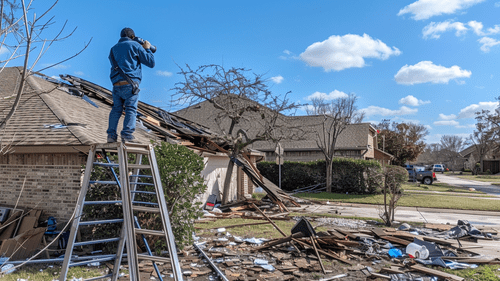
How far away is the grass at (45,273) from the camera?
19.9 ft

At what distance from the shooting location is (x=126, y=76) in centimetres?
486

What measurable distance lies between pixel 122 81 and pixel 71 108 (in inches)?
272

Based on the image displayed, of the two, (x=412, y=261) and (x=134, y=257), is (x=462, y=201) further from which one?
(x=134, y=257)

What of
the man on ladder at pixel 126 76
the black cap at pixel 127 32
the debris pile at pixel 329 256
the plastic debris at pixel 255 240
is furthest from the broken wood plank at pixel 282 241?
the black cap at pixel 127 32

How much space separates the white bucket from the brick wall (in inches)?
314

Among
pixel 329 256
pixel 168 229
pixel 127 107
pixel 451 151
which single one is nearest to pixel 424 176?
pixel 329 256

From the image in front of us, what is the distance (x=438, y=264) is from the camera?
24.5 ft

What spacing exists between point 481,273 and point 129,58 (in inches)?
310

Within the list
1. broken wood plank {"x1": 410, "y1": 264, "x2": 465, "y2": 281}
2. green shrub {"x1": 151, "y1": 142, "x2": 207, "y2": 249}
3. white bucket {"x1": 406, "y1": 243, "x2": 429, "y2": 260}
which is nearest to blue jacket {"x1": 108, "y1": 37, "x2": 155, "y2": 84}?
green shrub {"x1": 151, "y1": 142, "x2": 207, "y2": 249}

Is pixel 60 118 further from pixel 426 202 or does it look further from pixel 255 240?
pixel 426 202

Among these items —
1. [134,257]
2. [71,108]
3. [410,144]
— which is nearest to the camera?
[134,257]

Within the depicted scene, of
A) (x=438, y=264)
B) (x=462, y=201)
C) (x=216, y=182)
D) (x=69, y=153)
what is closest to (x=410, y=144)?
(x=462, y=201)

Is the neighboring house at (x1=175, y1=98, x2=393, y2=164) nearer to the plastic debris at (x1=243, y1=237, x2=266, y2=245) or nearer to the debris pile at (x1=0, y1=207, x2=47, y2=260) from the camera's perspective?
the plastic debris at (x1=243, y1=237, x2=266, y2=245)

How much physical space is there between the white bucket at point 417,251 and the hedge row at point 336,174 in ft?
43.1
